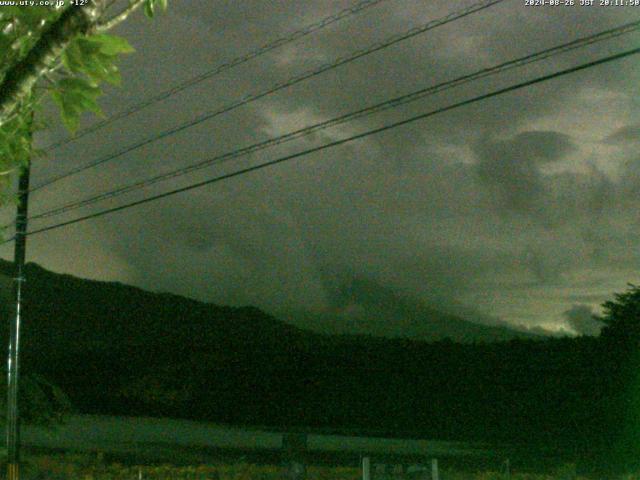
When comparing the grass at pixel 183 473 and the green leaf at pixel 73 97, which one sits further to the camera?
the grass at pixel 183 473

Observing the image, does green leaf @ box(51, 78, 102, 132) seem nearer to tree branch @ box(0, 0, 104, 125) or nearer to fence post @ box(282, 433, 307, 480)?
tree branch @ box(0, 0, 104, 125)

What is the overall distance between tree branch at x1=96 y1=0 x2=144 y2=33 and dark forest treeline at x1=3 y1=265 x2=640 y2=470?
23660 mm

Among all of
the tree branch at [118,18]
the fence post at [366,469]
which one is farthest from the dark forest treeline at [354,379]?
the tree branch at [118,18]

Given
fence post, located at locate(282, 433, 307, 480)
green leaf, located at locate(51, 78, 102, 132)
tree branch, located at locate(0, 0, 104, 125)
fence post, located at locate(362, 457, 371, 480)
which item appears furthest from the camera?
fence post, located at locate(282, 433, 307, 480)

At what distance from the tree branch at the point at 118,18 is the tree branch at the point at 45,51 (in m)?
0.06

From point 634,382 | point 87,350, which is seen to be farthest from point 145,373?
point 634,382

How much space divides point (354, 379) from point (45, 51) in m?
36.4

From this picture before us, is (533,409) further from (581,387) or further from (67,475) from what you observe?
(67,475)

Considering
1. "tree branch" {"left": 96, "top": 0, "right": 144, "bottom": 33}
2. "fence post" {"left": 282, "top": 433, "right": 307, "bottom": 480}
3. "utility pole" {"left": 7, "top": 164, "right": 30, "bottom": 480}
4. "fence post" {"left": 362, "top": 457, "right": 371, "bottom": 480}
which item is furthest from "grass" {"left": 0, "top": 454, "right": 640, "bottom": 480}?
"tree branch" {"left": 96, "top": 0, "right": 144, "bottom": 33}

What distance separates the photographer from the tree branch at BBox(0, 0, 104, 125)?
337 cm

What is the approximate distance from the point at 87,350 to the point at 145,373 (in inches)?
194

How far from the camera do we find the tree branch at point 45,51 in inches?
132

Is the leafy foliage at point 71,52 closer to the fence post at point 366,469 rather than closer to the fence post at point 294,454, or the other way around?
the fence post at point 366,469

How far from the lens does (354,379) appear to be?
39.2 meters
